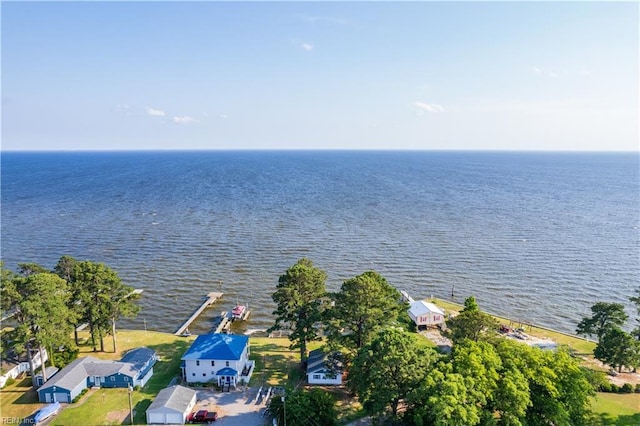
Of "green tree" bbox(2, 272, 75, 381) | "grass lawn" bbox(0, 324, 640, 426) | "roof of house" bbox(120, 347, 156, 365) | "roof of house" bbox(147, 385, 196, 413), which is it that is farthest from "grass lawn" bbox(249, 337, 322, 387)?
"green tree" bbox(2, 272, 75, 381)

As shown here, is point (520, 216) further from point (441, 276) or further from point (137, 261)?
point (137, 261)

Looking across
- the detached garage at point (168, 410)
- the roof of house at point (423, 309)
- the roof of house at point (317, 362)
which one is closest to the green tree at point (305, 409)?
the roof of house at point (317, 362)

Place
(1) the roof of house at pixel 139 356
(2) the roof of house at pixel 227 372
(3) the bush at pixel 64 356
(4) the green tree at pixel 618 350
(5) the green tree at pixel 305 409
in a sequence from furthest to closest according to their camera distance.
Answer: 1. (1) the roof of house at pixel 139 356
2. (3) the bush at pixel 64 356
3. (4) the green tree at pixel 618 350
4. (2) the roof of house at pixel 227 372
5. (5) the green tree at pixel 305 409

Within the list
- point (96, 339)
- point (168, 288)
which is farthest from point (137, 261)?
point (96, 339)

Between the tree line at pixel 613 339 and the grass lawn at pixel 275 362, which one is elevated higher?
the tree line at pixel 613 339

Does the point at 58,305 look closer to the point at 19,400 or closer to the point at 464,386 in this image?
the point at 19,400

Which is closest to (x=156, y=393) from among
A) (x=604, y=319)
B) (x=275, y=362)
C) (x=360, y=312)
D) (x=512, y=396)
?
(x=275, y=362)

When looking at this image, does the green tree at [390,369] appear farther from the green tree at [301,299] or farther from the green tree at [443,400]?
the green tree at [301,299]
